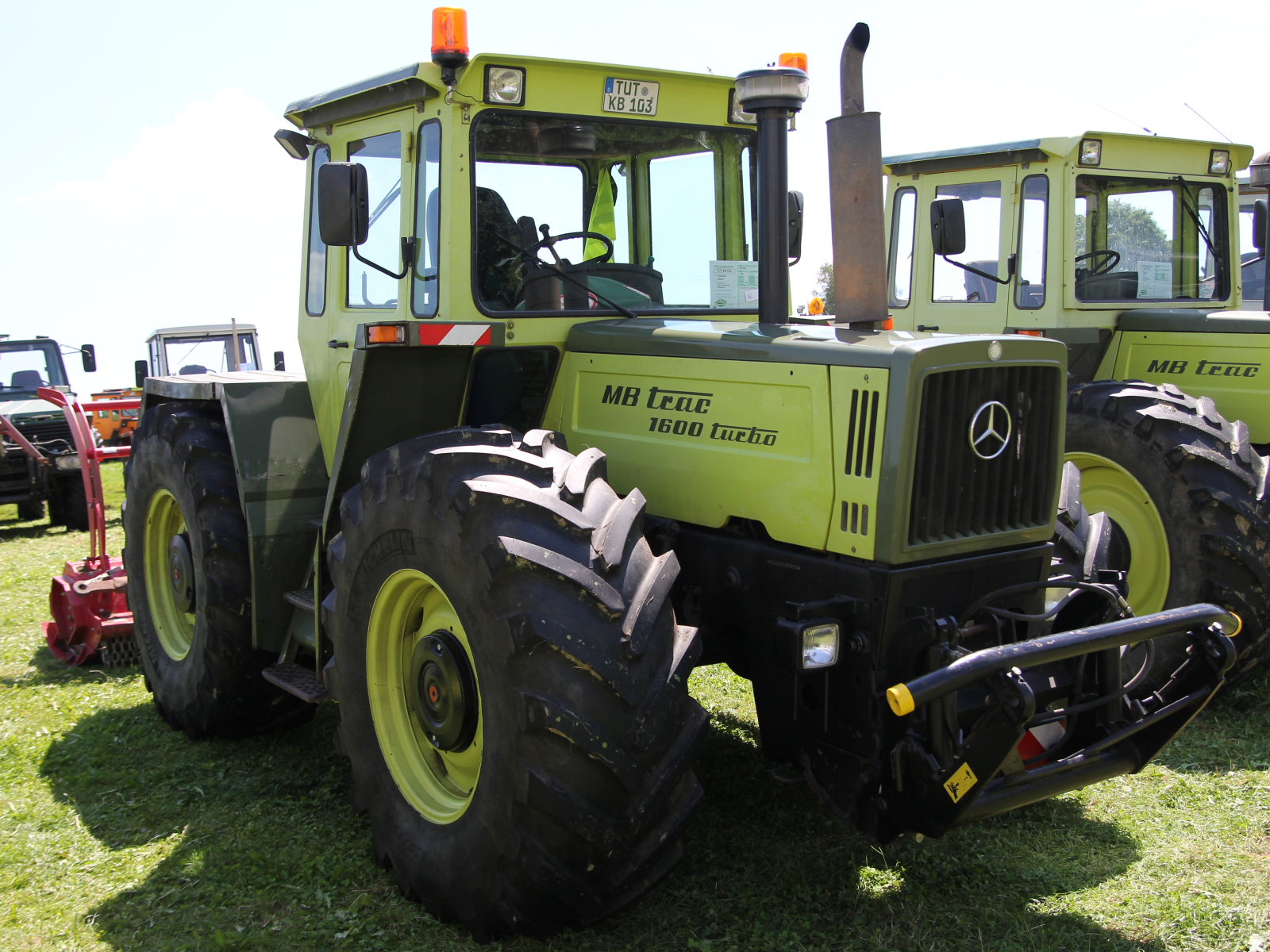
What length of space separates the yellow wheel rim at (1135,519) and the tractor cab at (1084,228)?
4.15ft

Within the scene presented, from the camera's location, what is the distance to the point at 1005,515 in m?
3.53

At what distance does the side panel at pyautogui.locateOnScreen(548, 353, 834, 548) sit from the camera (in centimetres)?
339

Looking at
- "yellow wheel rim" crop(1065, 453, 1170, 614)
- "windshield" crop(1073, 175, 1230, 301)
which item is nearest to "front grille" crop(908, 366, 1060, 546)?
"yellow wheel rim" crop(1065, 453, 1170, 614)

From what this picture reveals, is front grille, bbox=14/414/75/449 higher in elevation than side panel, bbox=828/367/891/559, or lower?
lower

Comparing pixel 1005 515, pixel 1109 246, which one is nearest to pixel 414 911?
pixel 1005 515

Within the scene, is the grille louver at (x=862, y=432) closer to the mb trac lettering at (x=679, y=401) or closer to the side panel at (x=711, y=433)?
the side panel at (x=711, y=433)

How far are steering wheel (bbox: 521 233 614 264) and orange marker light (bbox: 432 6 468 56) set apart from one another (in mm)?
703

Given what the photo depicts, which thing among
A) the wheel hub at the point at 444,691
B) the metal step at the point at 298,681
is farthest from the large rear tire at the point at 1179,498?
the metal step at the point at 298,681

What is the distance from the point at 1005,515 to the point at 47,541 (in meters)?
10.8

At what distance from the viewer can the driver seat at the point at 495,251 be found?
12.9 feet

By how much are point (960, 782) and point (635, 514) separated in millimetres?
1163

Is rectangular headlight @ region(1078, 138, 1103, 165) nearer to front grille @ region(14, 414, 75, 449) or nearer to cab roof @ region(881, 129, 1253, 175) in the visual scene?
cab roof @ region(881, 129, 1253, 175)

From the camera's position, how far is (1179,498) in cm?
542

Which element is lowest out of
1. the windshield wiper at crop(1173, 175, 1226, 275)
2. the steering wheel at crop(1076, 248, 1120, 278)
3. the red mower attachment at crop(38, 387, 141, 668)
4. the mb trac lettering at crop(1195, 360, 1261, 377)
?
the red mower attachment at crop(38, 387, 141, 668)
